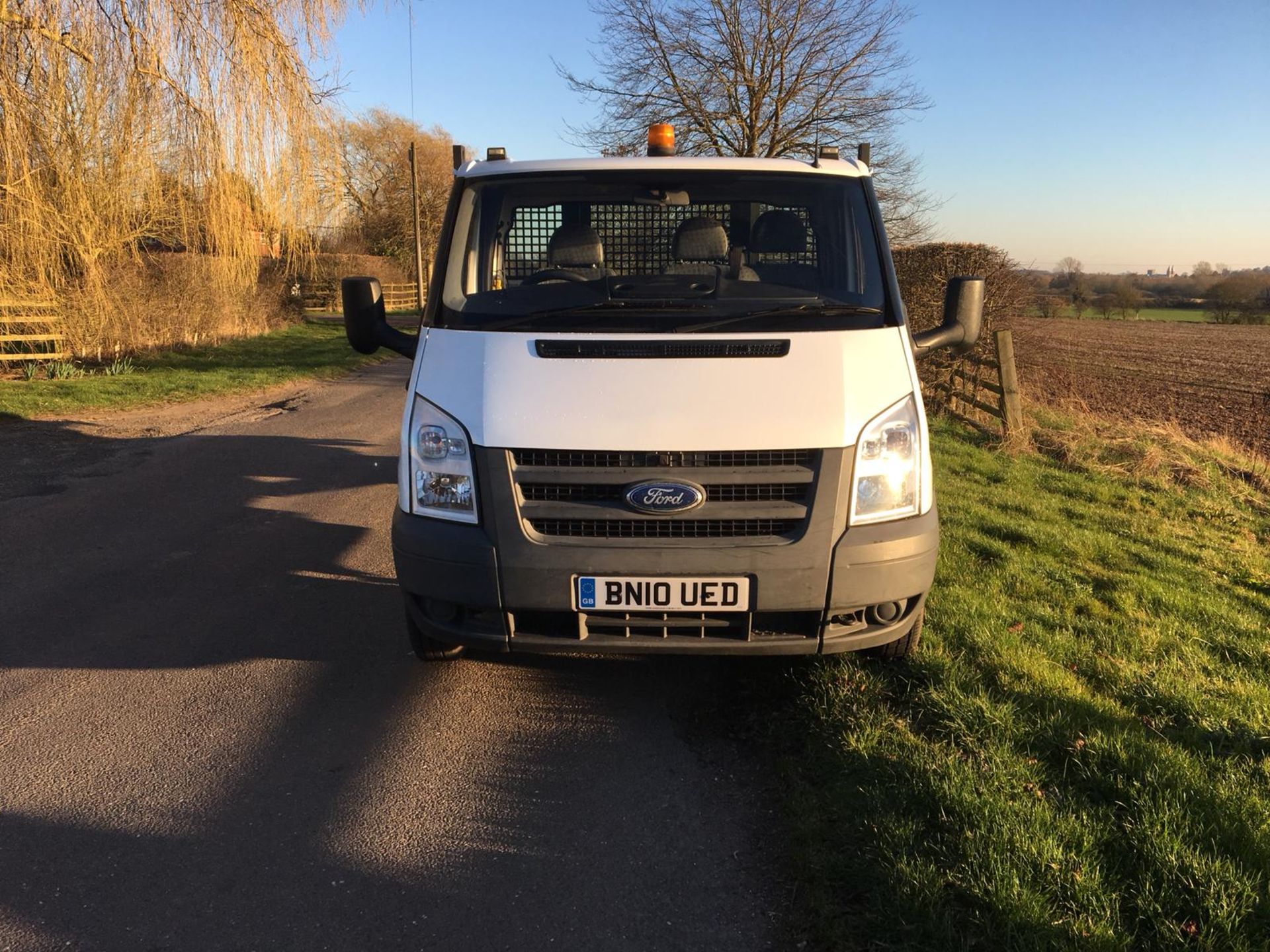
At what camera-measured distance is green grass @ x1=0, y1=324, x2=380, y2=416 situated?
12164 millimetres

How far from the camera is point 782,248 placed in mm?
4262

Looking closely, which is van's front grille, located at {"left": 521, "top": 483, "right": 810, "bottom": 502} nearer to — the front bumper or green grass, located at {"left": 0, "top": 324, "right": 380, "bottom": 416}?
the front bumper

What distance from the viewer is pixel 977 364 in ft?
39.4

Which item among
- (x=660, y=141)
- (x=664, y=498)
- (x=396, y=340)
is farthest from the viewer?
(x=660, y=141)

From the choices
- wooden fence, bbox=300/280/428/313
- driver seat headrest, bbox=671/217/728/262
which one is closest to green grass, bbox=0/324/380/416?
driver seat headrest, bbox=671/217/728/262

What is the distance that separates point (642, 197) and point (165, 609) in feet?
11.2

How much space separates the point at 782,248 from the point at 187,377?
1366 cm

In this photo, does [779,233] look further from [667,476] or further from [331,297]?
[331,297]

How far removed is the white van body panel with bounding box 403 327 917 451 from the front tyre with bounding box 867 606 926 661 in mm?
1043

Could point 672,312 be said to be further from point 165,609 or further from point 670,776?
point 165,609

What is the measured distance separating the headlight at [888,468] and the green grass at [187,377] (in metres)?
11.6

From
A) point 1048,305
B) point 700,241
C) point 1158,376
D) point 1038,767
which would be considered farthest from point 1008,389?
point 1158,376

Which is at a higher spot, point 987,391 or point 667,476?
Answer: point 667,476

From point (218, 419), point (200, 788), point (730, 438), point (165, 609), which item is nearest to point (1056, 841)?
point (730, 438)
